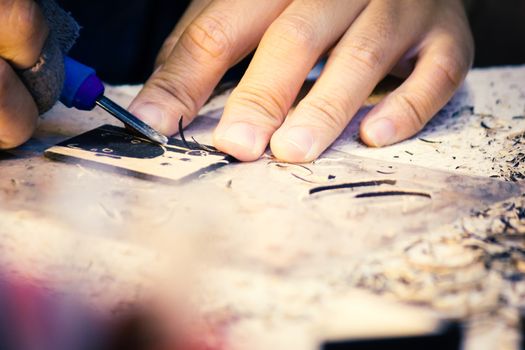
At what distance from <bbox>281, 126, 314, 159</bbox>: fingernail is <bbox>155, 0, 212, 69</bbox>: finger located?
1.60ft

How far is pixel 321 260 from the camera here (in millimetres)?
601

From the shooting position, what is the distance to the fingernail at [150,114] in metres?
0.96

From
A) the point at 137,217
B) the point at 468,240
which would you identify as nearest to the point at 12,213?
the point at 137,217

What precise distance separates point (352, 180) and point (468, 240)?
0.20m

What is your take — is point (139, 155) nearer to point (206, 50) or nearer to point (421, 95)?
point (206, 50)

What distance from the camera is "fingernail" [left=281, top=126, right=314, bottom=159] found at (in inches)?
34.1

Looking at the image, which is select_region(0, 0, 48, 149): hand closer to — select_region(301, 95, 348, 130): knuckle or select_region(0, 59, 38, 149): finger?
select_region(0, 59, 38, 149): finger

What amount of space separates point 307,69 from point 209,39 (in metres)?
0.19

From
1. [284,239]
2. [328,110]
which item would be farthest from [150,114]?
[284,239]

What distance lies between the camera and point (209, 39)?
1.03 meters

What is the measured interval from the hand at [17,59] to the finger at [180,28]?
44 cm

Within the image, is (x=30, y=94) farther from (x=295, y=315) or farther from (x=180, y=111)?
(x=295, y=315)

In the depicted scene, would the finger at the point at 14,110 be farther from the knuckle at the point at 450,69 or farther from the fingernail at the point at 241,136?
the knuckle at the point at 450,69

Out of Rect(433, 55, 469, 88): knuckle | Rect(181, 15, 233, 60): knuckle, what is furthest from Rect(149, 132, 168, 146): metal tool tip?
Rect(433, 55, 469, 88): knuckle
